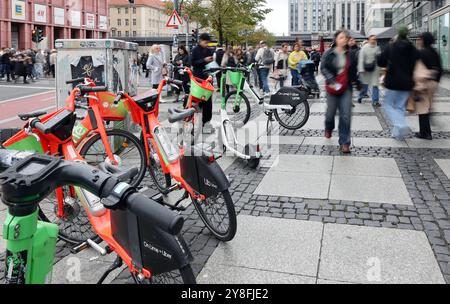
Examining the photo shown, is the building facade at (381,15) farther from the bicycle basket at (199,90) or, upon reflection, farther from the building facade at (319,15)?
the building facade at (319,15)

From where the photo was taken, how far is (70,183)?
5.07 feet

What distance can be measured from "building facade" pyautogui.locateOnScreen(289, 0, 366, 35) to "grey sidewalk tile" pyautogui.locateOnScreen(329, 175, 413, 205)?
135 meters

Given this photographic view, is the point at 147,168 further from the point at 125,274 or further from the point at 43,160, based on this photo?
the point at 43,160

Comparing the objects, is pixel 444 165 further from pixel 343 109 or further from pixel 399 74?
pixel 399 74

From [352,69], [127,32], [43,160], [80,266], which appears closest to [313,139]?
[352,69]

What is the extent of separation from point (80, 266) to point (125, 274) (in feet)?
1.34

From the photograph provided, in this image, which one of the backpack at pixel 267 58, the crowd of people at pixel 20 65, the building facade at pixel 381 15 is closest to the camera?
the backpack at pixel 267 58

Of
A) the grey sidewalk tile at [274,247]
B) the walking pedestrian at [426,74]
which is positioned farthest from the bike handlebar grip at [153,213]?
the walking pedestrian at [426,74]

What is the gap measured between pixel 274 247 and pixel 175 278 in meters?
1.71

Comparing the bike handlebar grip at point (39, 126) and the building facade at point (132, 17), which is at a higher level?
the building facade at point (132, 17)

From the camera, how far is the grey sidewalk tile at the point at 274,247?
3.52m

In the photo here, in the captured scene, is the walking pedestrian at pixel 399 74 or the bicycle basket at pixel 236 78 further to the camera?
the bicycle basket at pixel 236 78

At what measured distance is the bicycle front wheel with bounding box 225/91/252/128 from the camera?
9133 mm

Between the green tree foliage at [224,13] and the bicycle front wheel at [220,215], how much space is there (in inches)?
970
